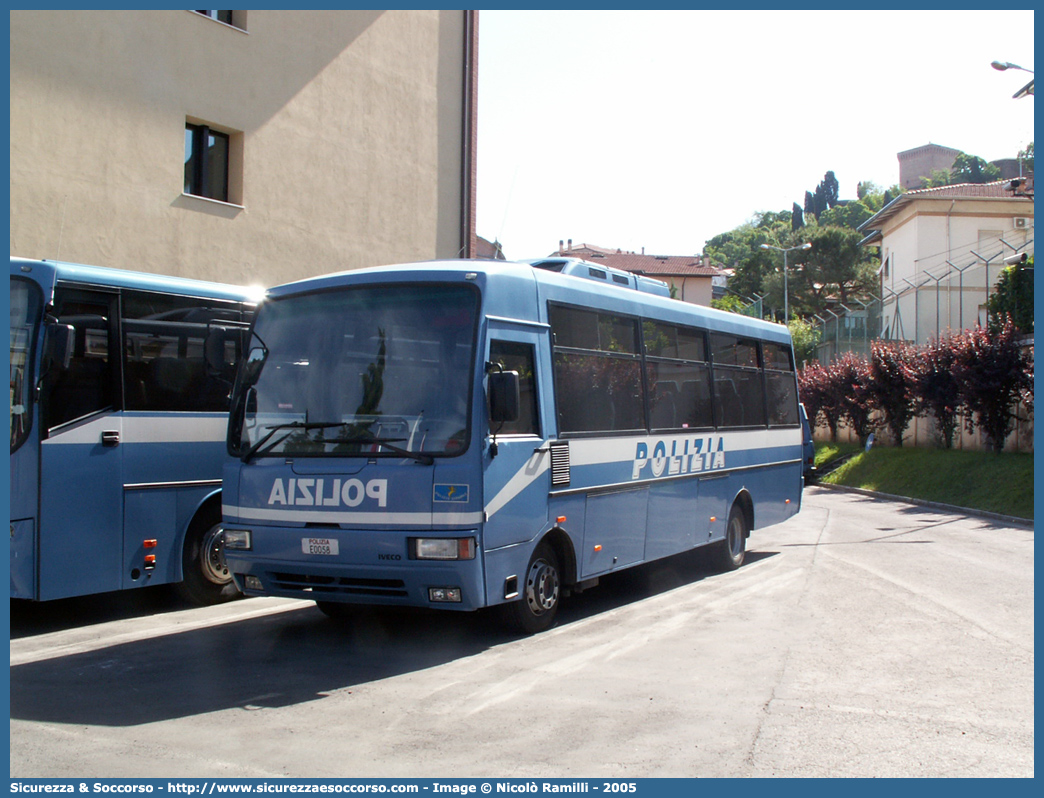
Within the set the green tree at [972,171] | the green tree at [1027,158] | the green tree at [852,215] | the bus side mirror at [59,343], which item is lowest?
the bus side mirror at [59,343]

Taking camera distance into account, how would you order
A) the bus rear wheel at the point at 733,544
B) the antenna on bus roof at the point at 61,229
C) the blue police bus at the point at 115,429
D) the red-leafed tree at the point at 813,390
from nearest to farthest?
the blue police bus at the point at 115,429 < the bus rear wheel at the point at 733,544 < the antenna on bus roof at the point at 61,229 < the red-leafed tree at the point at 813,390

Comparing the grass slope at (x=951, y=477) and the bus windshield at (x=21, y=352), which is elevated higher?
the bus windshield at (x=21, y=352)

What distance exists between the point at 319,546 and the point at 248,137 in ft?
44.5

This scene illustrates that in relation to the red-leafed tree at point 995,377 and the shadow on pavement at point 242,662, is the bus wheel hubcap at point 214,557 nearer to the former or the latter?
the shadow on pavement at point 242,662

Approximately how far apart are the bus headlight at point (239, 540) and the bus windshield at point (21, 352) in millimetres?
1918

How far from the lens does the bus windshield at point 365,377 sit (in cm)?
784

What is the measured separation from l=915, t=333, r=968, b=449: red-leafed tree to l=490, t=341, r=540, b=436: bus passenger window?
71.2 feet

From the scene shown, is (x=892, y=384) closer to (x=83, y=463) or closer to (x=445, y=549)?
(x=445, y=549)

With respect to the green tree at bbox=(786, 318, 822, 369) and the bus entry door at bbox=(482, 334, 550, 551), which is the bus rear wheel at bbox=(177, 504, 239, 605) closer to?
the bus entry door at bbox=(482, 334, 550, 551)

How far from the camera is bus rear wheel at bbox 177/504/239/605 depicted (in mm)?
10016

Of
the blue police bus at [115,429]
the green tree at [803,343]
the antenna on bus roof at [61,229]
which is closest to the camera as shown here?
the blue police bus at [115,429]

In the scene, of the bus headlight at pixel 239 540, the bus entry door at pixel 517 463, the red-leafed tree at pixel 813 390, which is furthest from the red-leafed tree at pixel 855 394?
the bus headlight at pixel 239 540

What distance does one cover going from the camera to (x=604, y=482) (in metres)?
9.59

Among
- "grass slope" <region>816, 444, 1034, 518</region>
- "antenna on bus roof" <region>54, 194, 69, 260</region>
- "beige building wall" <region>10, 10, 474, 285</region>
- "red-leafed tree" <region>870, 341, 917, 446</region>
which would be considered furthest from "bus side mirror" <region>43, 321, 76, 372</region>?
Answer: "red-leafed tree" <region>870, 341, 917, 446</region>
